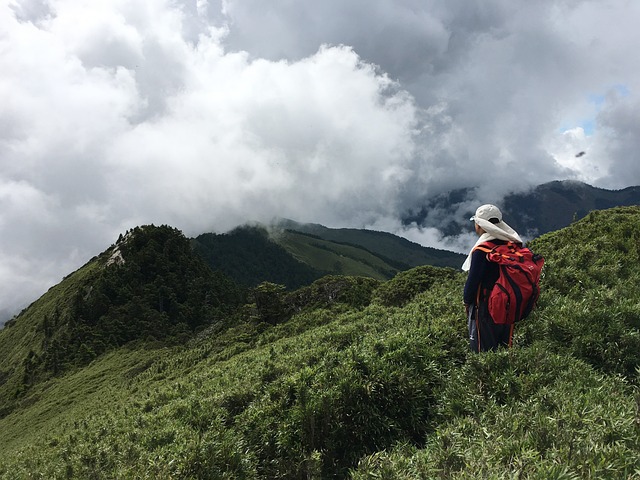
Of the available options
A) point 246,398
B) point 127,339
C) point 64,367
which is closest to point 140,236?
point 127,339

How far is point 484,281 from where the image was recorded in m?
6.40

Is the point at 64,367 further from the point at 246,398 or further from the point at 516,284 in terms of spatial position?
the point at 516,284

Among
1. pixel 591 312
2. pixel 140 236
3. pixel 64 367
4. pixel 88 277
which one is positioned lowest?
pixel 64 367

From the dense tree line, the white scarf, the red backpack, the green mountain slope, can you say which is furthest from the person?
the green mountain slope

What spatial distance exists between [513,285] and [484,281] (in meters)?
0.57

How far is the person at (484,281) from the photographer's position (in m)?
6.30

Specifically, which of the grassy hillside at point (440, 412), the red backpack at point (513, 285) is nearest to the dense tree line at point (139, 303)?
the grassy hillside at point (440, 412)

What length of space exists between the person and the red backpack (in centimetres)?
25

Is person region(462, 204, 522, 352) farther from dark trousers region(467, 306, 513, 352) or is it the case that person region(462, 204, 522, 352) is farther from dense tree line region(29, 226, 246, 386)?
dense tree line region(29, 226, 246, 386)

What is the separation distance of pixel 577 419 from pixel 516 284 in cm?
216

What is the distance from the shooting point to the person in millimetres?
6297

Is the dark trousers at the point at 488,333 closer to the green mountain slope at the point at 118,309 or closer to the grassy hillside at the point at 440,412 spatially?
the grassy hillside at the point at 440,412

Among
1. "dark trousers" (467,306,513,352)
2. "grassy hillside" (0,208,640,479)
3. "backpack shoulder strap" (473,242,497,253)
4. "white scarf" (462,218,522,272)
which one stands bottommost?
"grassy hillside" (0,208,640,479)

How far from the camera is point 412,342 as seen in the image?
7.90 m
